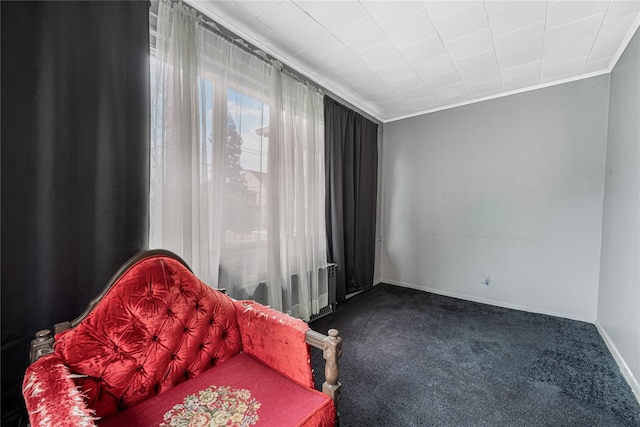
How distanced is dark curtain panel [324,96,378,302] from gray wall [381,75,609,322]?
1.67 ft

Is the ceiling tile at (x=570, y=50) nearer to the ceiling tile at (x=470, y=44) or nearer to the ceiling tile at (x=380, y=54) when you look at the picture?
the ceiling tile at (x=470, y=44)

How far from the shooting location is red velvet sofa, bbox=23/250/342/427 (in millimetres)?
950

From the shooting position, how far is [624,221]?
2080 mm

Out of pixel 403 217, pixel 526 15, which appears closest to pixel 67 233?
pixel 526 15

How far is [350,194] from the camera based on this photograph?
3.34m

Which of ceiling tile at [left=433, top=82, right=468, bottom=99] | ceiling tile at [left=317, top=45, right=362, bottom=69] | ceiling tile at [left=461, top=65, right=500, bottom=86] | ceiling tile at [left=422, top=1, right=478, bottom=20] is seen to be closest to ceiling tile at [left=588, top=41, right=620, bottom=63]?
ceiling tile at [left=461, top=65, right=500, bottom=86]

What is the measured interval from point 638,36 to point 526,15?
0.92 meters

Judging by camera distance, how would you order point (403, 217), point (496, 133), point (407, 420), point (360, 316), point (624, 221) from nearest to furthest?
1. point (407, 420)
2. point (624, 221)
3. point (360, 316)
4. point (496, 133)
5. point (403, 217)

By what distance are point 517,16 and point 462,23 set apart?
0.37m

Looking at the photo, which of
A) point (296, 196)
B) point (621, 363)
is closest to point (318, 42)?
point (296, 196)

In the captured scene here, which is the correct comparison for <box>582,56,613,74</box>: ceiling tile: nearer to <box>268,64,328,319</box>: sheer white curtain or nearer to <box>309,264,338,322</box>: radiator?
<box>268,64,328,319</box>: sheer white curtain

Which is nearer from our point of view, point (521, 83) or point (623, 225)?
point (623, 225)

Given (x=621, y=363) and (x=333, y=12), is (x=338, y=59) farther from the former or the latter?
(x=621, y=363)

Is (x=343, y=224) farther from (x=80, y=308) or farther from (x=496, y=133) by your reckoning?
(x=80, y=308)
